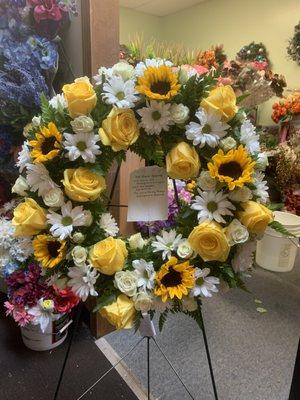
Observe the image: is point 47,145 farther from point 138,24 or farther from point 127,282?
point 138,24

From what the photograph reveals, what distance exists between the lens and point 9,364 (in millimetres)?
1563

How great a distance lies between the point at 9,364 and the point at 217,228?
1.40 metres

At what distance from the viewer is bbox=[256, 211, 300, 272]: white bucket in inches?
90.2

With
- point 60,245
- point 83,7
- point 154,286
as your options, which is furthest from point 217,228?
point 83,7

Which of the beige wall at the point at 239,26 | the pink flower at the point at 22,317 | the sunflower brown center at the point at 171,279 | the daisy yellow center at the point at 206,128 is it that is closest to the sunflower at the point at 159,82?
the daisy yellow center at the point at 206,128

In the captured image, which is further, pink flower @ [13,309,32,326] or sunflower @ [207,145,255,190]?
pink flower @ [13,309,32,326]

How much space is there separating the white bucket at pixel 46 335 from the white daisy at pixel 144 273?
0.94 metres

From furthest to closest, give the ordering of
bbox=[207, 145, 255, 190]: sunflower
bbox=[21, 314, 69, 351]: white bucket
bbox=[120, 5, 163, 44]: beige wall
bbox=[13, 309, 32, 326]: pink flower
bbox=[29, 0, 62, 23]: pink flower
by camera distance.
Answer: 1. bbox=[120, 5, 163, 44]: beige wall
2. bbox=[21, 314, 69, 351]: white bucket
3. bbox=[13, 309, 32, 326]: pink flower
4. bbox=[29, 0, 62, 23]: pink flower
5. bbox=[207, 145, 255, 190]: sunflower

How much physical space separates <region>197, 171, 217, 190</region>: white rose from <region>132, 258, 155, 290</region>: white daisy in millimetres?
247

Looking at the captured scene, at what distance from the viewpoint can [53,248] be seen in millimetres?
838

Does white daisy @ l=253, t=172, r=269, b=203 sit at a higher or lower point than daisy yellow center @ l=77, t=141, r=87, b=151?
lower

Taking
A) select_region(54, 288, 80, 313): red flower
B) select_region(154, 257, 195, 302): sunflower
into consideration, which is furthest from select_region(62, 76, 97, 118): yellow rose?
select_region(54, 288, 80, 313): red flower

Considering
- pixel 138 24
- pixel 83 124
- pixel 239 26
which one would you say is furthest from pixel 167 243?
pixel 138 24

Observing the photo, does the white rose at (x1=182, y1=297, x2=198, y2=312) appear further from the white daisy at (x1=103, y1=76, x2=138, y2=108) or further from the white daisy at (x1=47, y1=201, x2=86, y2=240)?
the white daisy at (x1=103, y1=76, x2=138, y2=108)
